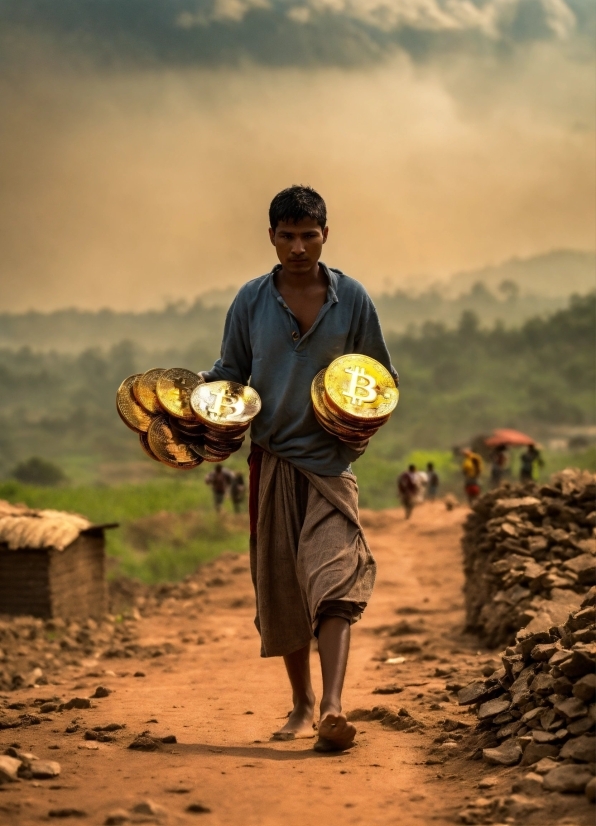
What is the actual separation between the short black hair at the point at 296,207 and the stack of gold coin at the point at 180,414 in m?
0.71

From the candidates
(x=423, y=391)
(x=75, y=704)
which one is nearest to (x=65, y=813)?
(x=75, y=704)

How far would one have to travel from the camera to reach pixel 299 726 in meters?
4.43

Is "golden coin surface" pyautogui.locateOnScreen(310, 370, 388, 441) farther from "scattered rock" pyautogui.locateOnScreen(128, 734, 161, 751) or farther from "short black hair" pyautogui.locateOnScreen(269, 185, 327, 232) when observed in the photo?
"scattered rock" pyautogui.locateOnScreen(128, 734, 161, 751)

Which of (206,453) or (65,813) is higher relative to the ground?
A: (206,453)

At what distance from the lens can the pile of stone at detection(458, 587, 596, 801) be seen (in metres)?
3.30

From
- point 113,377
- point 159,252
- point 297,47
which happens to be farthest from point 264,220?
point 113,377

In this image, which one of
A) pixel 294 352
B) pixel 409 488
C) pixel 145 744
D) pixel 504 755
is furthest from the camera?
pixel 409 488

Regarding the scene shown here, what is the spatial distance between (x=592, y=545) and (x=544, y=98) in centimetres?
4353

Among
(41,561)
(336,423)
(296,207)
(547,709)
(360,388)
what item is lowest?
(547,709)

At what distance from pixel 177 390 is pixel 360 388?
82 centimetres

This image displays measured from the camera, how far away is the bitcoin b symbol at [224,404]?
14.1 feet

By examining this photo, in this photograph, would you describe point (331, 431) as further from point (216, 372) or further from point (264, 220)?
point (264, 220)

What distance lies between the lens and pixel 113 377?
174 ft

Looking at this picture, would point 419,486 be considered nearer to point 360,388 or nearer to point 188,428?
point 188,428
